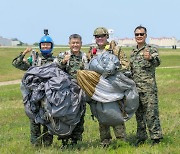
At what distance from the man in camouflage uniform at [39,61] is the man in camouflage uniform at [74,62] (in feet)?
0.88

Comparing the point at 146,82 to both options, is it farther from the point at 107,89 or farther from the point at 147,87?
the point at 107,89

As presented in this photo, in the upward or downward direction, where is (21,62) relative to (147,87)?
upward

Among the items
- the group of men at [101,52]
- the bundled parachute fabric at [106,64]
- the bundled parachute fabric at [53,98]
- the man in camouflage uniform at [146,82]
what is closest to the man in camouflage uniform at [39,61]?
the group of men at [101,52]

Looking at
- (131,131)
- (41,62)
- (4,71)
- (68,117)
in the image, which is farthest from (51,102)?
(4,71)

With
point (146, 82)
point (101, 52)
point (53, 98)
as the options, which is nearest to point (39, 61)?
point (53, 98)

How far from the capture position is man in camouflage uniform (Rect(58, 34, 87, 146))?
→ 698 cm

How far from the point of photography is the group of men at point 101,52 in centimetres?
689

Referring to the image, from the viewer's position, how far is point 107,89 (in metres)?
6.59

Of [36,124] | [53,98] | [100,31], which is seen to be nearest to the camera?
[53,98]

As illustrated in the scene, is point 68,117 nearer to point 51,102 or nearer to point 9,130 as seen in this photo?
point 51,102

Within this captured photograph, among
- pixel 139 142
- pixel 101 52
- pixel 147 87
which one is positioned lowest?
pixel 139 142

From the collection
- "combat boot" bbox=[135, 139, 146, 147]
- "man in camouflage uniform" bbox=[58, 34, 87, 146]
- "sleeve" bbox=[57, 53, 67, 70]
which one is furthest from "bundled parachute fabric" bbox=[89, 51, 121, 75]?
"combat boot" bbox=[135, 139, 146, 147]

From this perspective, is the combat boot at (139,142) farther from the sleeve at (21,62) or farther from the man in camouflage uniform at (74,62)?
the sleeve at (21,62)

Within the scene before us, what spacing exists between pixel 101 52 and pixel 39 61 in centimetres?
112
